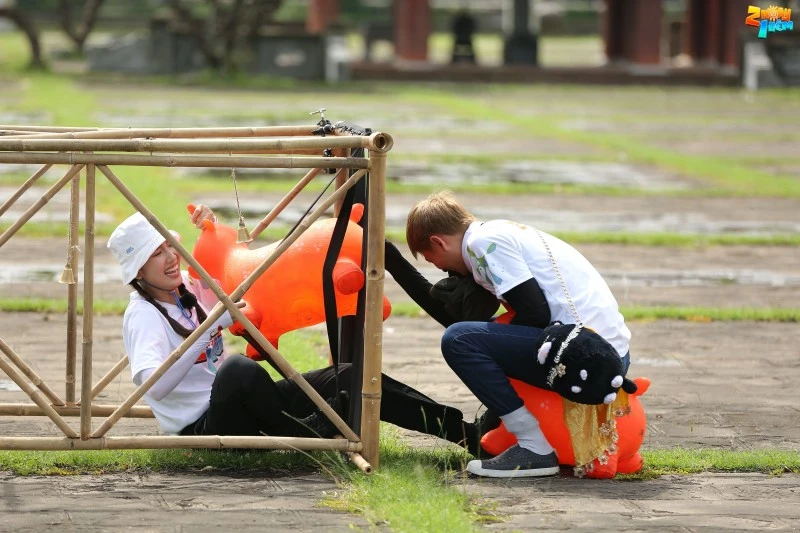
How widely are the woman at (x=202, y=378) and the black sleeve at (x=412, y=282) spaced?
14.7 inches

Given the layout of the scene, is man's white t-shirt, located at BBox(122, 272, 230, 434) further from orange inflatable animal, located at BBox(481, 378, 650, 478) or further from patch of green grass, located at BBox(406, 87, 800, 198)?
patch of green grass, located at BBox(406, 87, 800, 198)

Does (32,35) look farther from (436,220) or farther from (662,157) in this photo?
(436,220)

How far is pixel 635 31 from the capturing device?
3519cm

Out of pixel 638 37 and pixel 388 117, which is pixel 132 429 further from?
pixel 638 37

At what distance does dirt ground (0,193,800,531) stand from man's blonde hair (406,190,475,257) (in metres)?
0.96

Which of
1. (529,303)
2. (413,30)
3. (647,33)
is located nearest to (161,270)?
(529,303)

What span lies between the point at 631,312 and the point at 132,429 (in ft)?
12.5

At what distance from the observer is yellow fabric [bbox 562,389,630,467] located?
500 cm

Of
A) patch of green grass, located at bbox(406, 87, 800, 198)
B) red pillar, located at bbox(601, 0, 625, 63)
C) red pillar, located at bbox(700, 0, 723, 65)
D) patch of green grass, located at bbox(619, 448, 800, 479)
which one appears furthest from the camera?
red pillar, located at bbox(601, 0, 625, 63)

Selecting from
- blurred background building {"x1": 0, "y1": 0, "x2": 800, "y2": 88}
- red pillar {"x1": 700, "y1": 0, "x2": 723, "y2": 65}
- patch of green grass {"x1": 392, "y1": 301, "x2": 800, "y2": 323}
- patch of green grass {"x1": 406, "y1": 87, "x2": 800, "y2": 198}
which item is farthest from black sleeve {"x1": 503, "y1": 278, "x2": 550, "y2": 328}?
red pillar {"x1": 700, "y1": 0, "x2": 723, "y2": 65}

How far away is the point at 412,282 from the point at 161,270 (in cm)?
107

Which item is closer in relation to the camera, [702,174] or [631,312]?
[631,312]

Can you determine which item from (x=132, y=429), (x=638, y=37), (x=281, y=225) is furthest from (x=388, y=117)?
(x=132, y=429)

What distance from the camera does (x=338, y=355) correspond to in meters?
5.32
